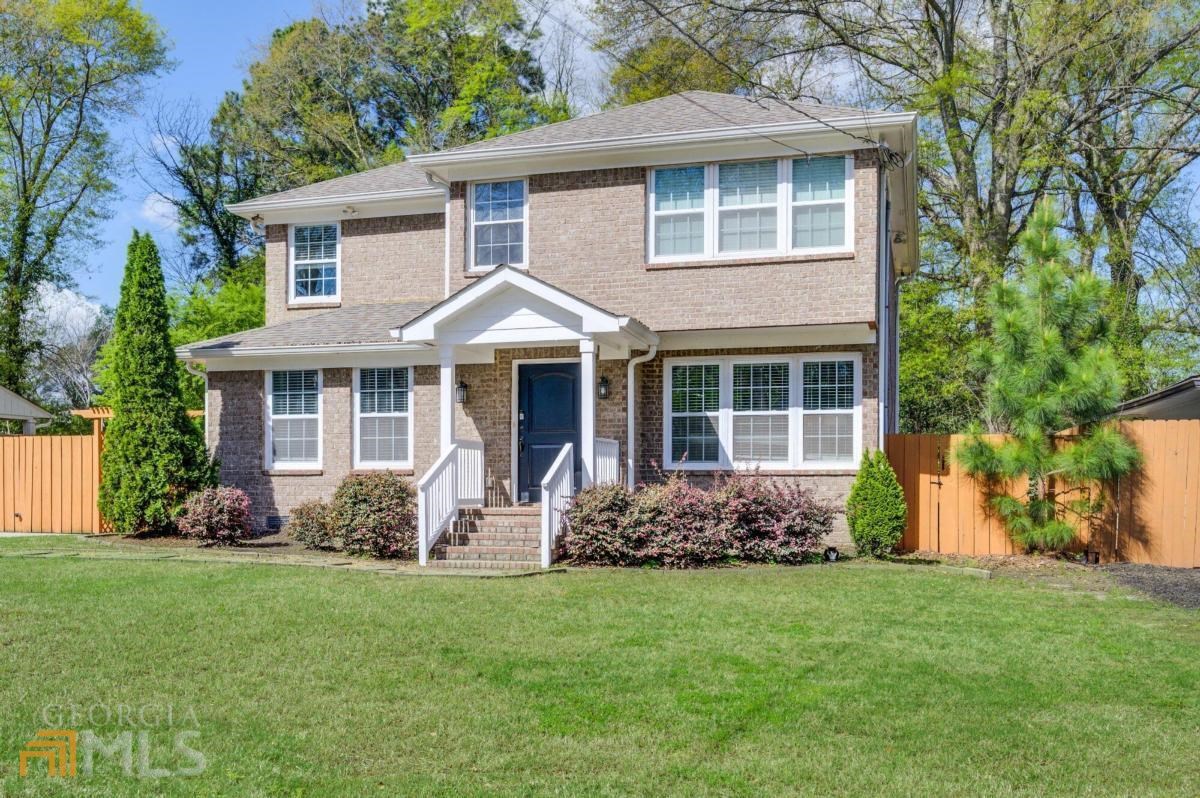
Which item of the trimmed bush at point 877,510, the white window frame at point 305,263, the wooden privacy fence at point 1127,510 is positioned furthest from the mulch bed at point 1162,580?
the white window frame at point 305,263

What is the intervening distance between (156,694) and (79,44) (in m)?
31.2

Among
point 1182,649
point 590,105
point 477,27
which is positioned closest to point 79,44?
point 477,27

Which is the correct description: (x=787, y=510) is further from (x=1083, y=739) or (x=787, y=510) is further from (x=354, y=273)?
(x=354, y=273)

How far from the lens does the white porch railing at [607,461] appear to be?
1370 cm

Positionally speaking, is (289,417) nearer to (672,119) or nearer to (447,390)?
(447,390)

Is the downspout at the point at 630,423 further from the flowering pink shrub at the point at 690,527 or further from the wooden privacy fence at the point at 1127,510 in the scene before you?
the wooden privacy fence at the point at 1127,510

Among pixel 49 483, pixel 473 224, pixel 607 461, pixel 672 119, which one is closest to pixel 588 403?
pixel 607 461

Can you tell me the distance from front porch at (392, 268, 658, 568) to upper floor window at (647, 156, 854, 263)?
1.64 meters

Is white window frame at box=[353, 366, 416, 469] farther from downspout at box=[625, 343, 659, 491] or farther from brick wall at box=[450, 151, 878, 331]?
downspout at box=[625, 343, 659, 491]

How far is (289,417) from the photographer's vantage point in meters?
16.6

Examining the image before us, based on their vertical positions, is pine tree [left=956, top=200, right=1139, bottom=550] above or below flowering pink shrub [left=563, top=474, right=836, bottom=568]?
above

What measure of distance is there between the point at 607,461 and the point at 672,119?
5.39m

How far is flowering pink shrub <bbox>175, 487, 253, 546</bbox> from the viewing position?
14.8 m

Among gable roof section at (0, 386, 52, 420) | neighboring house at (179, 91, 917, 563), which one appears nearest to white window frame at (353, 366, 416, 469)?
neighboring house at (179, 91, 917, 563)
